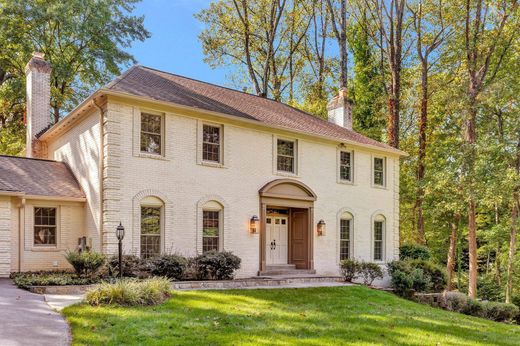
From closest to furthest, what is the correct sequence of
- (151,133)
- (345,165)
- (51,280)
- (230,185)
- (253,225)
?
(51,280), (151,133), (230,185), (253,225), (345,165)

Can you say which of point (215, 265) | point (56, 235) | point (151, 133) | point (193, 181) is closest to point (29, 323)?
point (215, 265)

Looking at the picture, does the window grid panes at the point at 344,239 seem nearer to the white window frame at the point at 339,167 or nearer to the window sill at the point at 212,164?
the white window frame at the point at 339,167

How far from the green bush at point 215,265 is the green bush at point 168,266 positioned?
2.84 ft

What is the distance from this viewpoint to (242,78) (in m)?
36.2

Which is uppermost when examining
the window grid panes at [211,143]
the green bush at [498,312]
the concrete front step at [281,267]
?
the window grid panes at [211,143]

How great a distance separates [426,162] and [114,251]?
2045cm

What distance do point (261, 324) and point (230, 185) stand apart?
7910mm

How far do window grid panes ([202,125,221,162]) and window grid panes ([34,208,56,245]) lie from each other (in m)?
5.41

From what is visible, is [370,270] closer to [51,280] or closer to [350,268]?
[350,268]

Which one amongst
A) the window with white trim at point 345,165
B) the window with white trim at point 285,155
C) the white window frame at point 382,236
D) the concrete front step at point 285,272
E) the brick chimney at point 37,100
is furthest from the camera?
the white window frame at point 382,236

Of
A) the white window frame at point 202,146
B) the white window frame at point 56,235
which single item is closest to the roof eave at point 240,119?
the white window frame at point 202,146

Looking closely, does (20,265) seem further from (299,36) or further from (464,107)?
(299,36)

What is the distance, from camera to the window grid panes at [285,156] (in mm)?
18297

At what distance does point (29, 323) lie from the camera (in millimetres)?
7953
